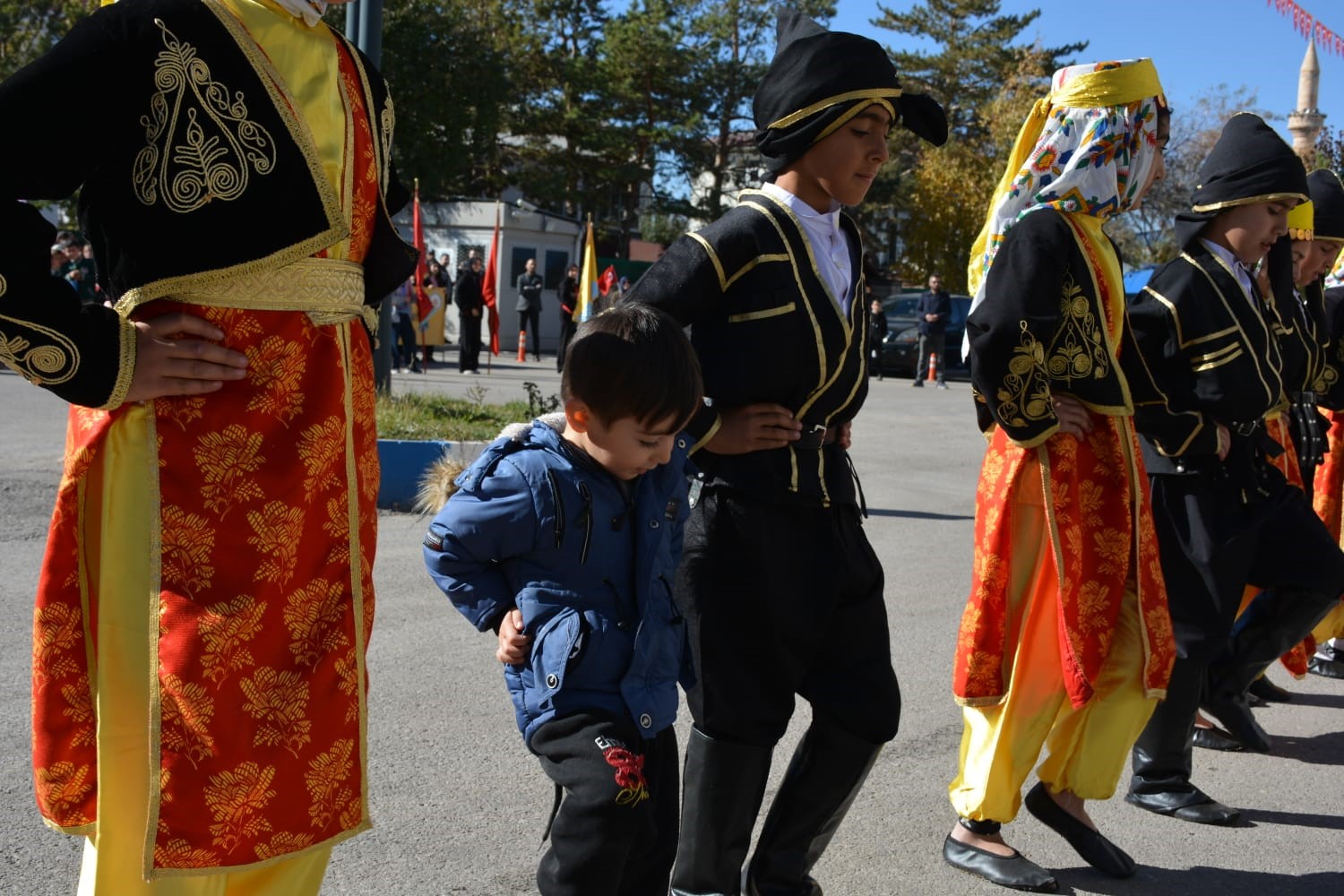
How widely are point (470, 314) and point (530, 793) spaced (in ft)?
58.6

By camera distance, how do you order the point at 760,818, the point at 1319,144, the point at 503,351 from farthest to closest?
the point at 503,351 → the point at 1319,144 → the point at 760,818

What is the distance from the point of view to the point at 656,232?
148 ft

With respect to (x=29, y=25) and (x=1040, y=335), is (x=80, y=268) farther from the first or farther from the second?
(x=29, y=25)

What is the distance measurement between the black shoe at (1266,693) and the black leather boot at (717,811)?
11.8 ft

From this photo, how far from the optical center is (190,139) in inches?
87.4

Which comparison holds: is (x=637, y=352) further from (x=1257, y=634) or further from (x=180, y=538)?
(x=1257, y=634)

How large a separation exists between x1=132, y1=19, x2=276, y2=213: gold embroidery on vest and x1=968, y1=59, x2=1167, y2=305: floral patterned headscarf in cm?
228

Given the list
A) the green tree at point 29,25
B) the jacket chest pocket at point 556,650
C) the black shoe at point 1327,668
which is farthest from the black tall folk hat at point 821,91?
the green tree at point 29,25

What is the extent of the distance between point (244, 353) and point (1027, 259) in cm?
229

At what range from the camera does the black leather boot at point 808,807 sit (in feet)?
10.6

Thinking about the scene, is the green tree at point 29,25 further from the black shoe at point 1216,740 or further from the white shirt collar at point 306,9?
the white shirt collar at point 306,9

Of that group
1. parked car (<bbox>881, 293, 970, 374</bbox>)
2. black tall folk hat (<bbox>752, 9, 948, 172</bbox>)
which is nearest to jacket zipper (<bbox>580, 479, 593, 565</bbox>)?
black tall folk hat (<bbox>752, 9, 948, 172</bbox>)

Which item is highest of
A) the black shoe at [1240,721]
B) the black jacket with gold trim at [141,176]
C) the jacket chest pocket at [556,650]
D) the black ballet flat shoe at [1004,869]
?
the black jacket with gold trim at [141,176]

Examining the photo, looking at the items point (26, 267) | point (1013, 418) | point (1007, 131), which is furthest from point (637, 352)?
point (1007, 131)
